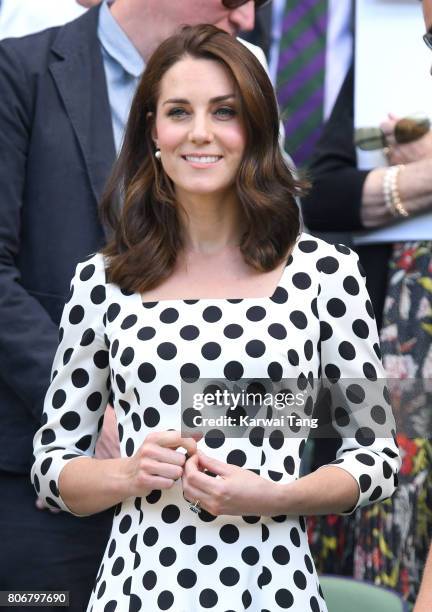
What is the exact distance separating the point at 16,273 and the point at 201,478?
105 centimetres

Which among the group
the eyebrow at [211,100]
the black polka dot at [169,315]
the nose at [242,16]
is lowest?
the black polka dot at [169,315]

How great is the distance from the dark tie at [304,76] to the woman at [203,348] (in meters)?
1.87

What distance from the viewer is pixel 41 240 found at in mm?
3422

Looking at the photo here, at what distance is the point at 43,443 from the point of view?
291 centimetres

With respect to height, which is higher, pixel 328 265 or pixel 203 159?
pixel 203 159

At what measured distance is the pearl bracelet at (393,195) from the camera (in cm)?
382

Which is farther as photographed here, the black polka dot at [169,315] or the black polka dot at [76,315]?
the black polka dot at [76,315]

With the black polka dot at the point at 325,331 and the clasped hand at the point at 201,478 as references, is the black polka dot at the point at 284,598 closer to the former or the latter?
the clasped hand at the point at 201,478

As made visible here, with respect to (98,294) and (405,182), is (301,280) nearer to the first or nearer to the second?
(98,294)

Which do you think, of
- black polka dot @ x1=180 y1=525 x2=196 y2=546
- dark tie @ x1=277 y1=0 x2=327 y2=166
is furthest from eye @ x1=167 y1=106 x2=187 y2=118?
dark tie @ x1=277 y1=0 x2=327 y2=166

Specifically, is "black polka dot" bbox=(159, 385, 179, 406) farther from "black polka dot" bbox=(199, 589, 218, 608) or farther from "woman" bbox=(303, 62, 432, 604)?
"woman" bbox=(303, 62, 432, 604)

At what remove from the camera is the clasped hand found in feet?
8.31

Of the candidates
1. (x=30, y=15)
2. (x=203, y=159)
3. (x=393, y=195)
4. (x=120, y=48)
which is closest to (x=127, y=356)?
(x=203, y=159)

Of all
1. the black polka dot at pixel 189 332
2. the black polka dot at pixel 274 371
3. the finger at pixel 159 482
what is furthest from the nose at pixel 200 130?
the finger at pixel 159 482
